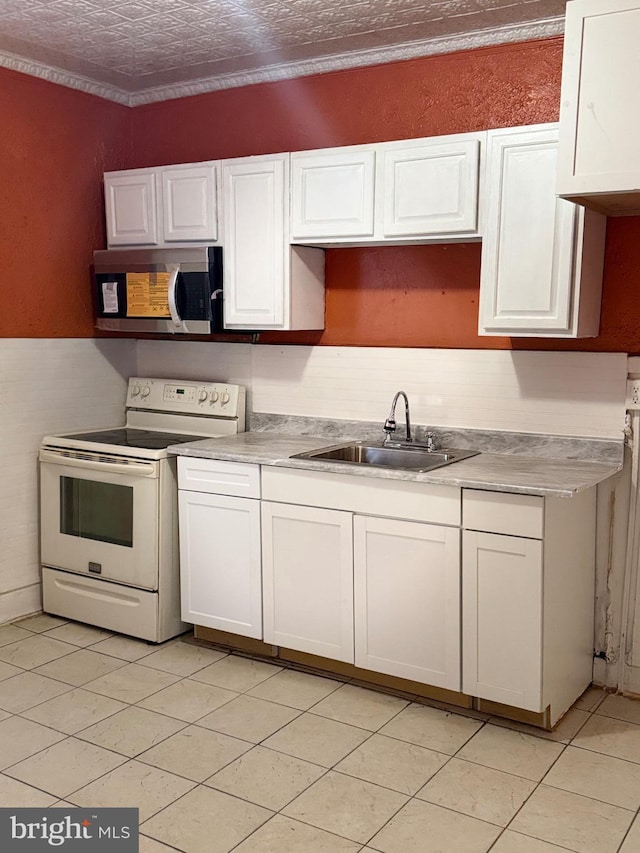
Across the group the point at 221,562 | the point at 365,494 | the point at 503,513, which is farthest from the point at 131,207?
the point at 503,513

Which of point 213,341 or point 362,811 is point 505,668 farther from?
point 213,341

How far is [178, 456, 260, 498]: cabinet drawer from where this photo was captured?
131 inches

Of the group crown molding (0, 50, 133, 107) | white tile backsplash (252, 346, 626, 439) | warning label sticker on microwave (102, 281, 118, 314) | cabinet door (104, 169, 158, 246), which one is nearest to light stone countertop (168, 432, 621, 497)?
white tile backsplash (252, 346, 626, 439)

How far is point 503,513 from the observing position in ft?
9.16

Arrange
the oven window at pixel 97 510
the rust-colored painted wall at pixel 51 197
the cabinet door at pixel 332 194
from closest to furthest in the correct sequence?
the cabinet door at pixel 332 194 < the oven window at pixel 97 510 < the rust-colored painted wall at pixel 51 197

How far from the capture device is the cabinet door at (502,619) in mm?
2768

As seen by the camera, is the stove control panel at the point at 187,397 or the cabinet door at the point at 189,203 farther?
the stove control panel at the point at 187,397

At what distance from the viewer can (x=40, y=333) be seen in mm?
3904

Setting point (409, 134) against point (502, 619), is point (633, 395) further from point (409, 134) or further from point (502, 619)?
point (409, 134)

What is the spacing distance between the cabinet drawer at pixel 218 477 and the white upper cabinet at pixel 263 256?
0.64 meters

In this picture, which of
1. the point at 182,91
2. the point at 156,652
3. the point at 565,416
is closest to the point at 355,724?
the point at 156,652

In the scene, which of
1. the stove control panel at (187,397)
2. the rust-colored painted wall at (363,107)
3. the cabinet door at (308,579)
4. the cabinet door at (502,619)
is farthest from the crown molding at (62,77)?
the cabinet door at (502,619)

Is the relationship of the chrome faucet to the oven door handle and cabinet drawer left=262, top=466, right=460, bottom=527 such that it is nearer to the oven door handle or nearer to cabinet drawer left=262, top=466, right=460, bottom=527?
cabinet drawer left=262, top=466, right=460, bottom=527

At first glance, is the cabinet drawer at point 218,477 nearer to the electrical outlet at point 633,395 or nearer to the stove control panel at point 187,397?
the stove control panel at point 187,397
